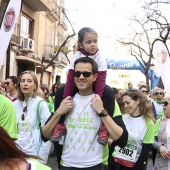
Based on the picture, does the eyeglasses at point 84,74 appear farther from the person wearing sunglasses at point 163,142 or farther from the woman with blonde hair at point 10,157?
the person wearing sunglasses at point 163,142

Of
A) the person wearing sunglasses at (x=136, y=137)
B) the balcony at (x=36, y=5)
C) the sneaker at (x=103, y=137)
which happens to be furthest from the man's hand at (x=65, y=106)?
the balcony at (x=36, y=5)

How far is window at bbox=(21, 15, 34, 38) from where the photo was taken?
23.4m

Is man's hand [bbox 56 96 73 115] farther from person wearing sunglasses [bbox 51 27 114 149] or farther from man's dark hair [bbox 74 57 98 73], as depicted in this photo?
man's dark hair [bbox 74 57 98 73]

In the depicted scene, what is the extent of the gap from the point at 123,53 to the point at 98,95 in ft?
136

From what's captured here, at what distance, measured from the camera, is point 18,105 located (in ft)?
13.9

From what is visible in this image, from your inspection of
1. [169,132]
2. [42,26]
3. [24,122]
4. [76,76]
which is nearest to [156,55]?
[169,132]

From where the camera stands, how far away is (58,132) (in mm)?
2672

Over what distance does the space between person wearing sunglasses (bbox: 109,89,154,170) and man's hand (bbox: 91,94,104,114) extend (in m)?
1.59

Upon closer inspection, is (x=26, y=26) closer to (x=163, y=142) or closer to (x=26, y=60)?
(x=26, y=60)

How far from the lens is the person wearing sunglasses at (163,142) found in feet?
13.4

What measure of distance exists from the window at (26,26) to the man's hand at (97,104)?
21.4 m

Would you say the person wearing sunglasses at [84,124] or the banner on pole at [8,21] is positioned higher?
the banner on pole at [8,21]

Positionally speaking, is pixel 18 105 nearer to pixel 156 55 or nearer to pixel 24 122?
pixel 24 122

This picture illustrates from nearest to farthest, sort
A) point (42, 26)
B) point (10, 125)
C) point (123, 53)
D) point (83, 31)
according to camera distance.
Answer: point (10, 125)
point (83, 31)
point (42, 26)
point (123, 53)
